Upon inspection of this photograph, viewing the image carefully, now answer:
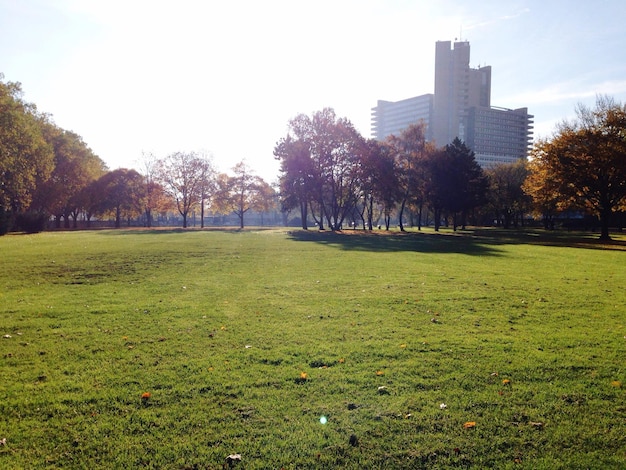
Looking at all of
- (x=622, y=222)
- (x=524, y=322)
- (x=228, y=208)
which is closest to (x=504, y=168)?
(x=622, y=222)

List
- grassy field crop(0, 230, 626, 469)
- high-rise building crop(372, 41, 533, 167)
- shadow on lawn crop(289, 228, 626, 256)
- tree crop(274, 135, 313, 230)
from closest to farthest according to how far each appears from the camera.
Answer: grassy field crop(0, 230, 626, 469) → shadow on lawn crop(289, 228, 626, 256) → tree crop(274, 135, 313, 230) → high-rise building crop(372, 41, 533, 167)

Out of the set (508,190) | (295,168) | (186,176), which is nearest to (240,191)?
(186,176)

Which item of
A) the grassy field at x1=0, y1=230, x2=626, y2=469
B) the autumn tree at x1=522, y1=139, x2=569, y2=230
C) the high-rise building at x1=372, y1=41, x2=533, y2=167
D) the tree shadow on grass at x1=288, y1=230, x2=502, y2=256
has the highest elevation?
the high-rise building at x1=372, y1=41, x2=533, y2=167

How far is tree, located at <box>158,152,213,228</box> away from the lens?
7988cm

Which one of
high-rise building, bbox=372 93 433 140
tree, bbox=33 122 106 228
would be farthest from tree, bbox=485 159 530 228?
high-rise building, bbox=372 93 433 140

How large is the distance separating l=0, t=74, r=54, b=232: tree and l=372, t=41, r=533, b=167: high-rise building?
15293 cm

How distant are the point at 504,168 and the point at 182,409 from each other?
297ft

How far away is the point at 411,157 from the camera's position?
6197cm

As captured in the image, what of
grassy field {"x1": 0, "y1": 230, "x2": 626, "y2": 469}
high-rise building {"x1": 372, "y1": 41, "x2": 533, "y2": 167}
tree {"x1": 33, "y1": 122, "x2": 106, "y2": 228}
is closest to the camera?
grassy field {"x1": 0, "y1": 230, "x2": 626, "y2": 469}

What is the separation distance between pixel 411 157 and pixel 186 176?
4391 centimetres

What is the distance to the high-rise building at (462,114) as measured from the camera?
180375 millimetres

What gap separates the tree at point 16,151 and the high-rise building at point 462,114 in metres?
153

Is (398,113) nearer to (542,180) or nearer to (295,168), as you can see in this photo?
(295,168)

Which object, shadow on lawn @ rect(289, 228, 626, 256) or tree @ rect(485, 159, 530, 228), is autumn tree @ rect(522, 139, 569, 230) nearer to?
shadow on lawn @ rect(289, 228, 626, 256)
